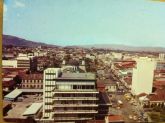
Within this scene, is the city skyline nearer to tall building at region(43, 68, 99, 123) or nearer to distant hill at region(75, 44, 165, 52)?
distant hill at region(75, 44, 165, 52)

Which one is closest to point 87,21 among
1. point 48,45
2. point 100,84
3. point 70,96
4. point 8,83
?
point 48,45

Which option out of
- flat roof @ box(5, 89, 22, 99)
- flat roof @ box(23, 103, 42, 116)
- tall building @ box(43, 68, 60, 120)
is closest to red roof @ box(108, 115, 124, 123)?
tall building @ box(43, 68, 60, 120)

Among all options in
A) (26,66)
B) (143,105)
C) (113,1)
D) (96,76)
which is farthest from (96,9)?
(143,105)

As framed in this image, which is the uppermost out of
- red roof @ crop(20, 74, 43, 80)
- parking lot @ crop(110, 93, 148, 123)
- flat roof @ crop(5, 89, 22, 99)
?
red roof @ crop(20, 74, 43, 80)

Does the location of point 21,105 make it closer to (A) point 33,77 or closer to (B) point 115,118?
(A) point 33,77

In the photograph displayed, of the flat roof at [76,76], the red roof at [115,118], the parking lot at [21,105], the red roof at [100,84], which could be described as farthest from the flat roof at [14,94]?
the red roof at [115,118]
